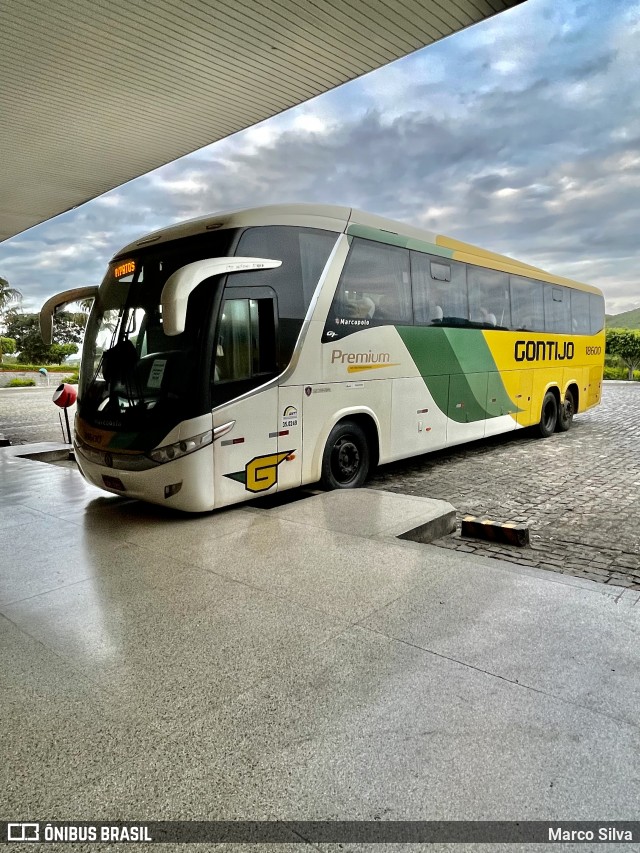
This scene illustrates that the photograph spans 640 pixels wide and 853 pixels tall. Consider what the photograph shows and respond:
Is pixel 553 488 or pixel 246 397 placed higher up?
pixel 246 397

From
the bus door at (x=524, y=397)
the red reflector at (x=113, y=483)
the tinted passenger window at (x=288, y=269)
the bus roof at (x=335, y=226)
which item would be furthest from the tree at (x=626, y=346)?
the red reflector at (x=113, y=483)

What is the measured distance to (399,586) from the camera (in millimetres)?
3990

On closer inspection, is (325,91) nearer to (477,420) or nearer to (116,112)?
(116,112)

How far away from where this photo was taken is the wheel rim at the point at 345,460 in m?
7.23

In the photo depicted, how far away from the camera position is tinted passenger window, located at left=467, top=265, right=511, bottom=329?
9.84 m

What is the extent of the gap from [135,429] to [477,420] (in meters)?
6.45

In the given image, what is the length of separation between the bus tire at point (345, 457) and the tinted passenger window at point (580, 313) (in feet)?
27.8

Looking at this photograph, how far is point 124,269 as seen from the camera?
6.44 meters

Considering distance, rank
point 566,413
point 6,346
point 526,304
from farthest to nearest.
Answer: point 6,346, point 566,413, point 526,304

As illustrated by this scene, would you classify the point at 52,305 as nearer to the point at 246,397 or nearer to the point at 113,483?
the point at 113,483

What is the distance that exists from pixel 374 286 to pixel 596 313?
9796mm

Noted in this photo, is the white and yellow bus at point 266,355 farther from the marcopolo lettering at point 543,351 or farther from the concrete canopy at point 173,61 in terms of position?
the marcopolo lettering at point 543,351

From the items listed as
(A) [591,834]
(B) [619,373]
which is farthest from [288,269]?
(B) [619,373]

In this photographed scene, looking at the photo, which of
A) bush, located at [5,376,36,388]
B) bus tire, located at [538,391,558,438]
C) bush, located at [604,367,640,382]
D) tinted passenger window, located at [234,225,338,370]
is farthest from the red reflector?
bush, located at [604,367,640,382]
